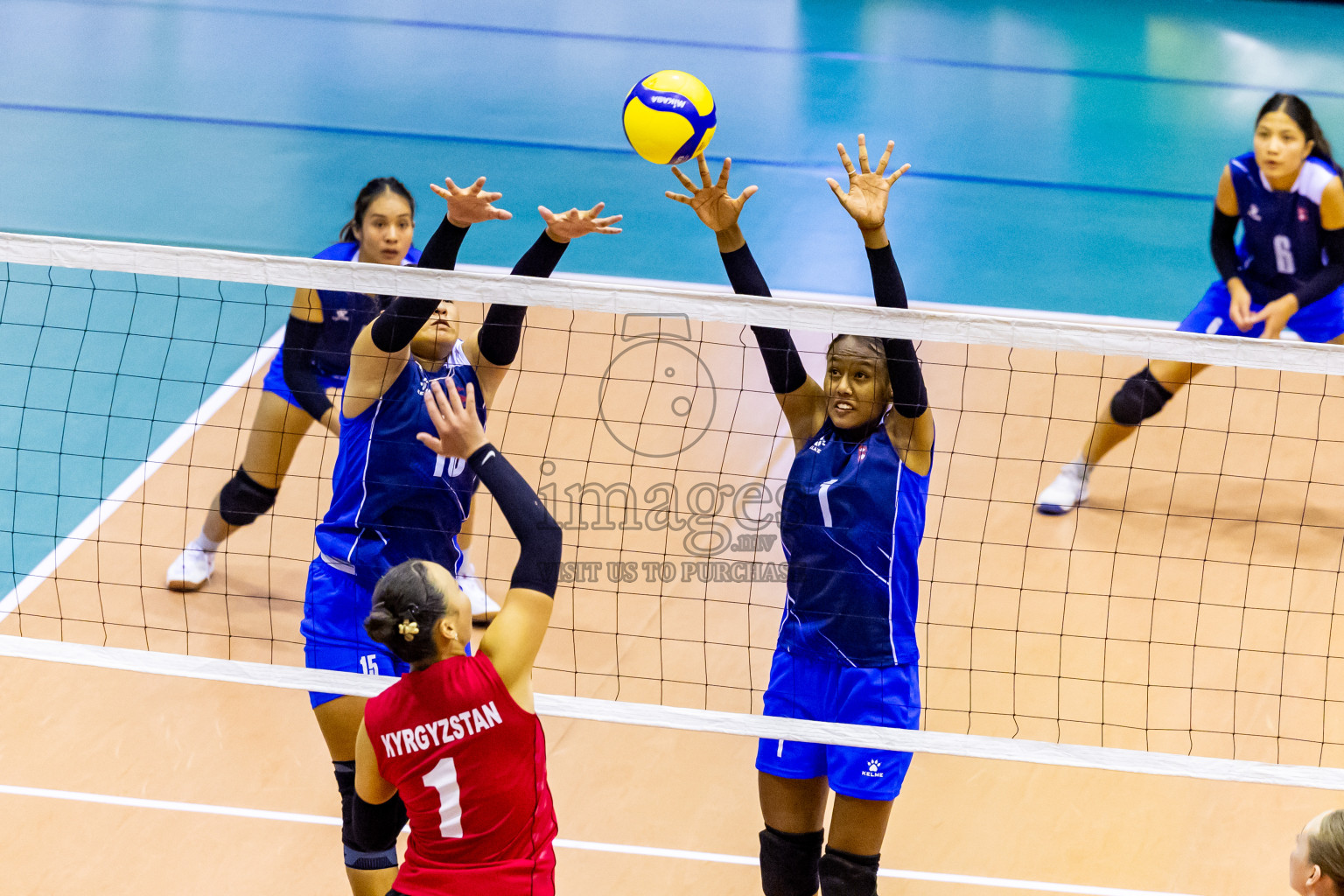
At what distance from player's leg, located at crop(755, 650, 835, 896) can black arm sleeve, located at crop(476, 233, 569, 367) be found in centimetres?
124

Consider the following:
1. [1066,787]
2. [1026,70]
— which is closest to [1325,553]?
[1066,787]

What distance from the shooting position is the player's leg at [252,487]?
17.5 ft

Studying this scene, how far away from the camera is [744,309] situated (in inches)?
137

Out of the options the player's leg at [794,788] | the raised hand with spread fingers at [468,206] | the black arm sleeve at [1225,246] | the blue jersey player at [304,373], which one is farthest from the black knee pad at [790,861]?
the black arm sleeve at [1225,246]

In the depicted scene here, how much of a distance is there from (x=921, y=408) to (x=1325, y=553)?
3675 millimetres

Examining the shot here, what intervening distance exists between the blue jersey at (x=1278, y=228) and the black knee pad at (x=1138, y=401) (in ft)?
2.27

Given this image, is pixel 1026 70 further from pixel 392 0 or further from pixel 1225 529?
pixel 1225 529

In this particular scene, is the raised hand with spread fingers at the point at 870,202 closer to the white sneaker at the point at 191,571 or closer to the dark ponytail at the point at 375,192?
the dark ponytail at the point at 375,192

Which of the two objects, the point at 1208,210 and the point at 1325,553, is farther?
the point at 1208,210

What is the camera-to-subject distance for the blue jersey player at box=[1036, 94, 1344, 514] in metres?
5.91

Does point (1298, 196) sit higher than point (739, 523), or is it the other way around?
point (1298, 196)

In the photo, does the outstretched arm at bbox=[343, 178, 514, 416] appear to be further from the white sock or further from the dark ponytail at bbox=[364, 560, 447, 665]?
the white sock

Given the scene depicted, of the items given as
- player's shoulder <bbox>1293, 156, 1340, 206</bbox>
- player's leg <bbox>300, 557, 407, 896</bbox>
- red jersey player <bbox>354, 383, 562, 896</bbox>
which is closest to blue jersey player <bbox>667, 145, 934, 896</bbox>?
→ red jersey player <bbox>354, 383, 562, 896</bbox>

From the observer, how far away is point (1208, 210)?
10094 mm
